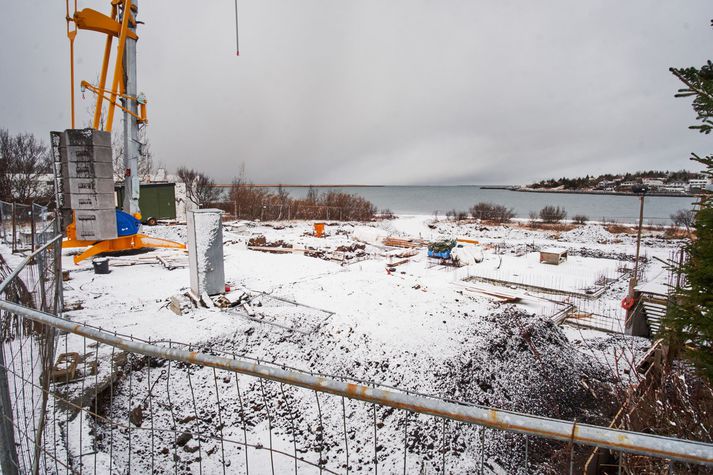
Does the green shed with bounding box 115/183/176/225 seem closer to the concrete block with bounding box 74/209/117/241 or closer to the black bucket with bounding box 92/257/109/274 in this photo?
the concrete block with bounding box 74/209/117/241

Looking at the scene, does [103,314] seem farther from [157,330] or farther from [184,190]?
[184,190]

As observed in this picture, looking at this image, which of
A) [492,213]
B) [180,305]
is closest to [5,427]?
[180,305]

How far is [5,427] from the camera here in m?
2.33

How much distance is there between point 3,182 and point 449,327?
28.2m

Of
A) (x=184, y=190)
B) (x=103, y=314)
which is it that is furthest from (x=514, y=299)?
(x=184, y=190)

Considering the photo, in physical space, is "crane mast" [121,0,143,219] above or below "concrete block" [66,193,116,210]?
above

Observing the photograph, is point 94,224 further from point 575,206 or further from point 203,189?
point 575,206

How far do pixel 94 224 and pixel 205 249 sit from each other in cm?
550

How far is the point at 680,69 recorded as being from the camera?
379 cm

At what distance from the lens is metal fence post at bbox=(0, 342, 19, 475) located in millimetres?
2295

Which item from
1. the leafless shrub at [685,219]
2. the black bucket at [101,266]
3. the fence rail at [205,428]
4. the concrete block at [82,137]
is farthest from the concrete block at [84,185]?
the leafless shrub at [685,219]

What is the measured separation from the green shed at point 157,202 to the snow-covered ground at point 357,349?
11920 mm

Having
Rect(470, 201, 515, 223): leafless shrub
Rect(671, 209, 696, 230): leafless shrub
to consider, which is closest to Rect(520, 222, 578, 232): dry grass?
Rect(470, 201, 515, 223): leafless shrub

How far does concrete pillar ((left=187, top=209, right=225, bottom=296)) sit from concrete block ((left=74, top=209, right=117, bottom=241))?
4954 millimetres
